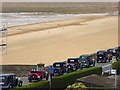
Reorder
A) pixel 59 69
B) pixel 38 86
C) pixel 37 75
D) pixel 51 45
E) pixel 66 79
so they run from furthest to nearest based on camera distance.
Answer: pixel 51 45 → pixel 59 69 → pixel 37 75 → pixel 66 79 → pixel 38 86

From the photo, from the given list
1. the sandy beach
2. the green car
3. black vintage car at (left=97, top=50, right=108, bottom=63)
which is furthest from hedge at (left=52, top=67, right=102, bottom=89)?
the sandy beach

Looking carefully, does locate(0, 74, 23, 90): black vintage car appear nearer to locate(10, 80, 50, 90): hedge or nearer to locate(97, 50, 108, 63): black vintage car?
locate(10, 80, 50, 90): hedge

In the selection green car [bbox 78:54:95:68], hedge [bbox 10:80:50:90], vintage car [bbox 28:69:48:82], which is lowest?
vintage car [bbox 28:69:48:82]

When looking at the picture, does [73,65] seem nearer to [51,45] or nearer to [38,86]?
[38,86]

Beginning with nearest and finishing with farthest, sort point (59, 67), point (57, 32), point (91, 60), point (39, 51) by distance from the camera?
point (59, 67)
point (91, 60)
point (39, 51)
point (57, 32)

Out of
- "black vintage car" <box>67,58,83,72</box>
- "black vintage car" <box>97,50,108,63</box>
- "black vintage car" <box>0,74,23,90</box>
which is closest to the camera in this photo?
"black vintage car" <box>0,74,23,90</box>

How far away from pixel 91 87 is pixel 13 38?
35.8m

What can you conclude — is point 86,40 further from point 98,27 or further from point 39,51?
point 98,27

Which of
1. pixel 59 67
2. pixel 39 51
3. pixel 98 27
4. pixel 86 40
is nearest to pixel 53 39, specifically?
pixel 86 40

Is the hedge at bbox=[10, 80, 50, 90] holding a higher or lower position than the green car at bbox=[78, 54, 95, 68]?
higher

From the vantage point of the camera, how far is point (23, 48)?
41.0 meters

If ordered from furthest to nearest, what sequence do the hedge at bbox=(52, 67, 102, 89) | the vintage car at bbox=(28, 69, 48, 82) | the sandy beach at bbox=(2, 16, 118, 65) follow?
the sandy beach at bbox=(2, 16, 118, 65) → the vintage car at bbox=(28, 69, 48, 82) → the hedge at bbox=(52, 67, 102, 89)

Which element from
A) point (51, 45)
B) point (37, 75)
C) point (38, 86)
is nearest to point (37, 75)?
point (37, 75)

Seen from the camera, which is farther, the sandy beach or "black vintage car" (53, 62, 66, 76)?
the sandy beach
